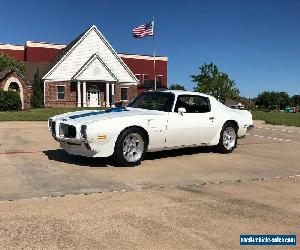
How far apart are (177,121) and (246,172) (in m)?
1.85

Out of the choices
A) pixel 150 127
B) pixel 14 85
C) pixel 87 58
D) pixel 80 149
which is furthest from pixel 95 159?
pixel 87 58

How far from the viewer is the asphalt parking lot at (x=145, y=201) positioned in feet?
→ 12.7

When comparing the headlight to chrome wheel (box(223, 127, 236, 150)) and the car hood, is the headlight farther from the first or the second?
chrome wheel (box(223, 127, 236, 150))

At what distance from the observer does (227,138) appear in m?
9.56

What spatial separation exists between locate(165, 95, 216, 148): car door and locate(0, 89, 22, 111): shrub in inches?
901

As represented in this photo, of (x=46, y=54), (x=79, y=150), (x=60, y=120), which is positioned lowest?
(x=79, y=150)

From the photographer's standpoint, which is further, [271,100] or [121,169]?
[271,100]

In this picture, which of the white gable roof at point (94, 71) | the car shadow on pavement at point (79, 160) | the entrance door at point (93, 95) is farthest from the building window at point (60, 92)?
the car shadow on pavement at point (79, 160)

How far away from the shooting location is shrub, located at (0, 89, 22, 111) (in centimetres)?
2894

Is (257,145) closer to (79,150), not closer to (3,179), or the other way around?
(79,150)

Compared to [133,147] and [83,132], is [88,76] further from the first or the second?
[83,132]

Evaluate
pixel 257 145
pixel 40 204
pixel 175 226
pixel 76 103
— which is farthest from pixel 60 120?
pixel 76 103

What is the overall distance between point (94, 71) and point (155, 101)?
31.1 meters

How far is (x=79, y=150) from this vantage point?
7.36 meters
